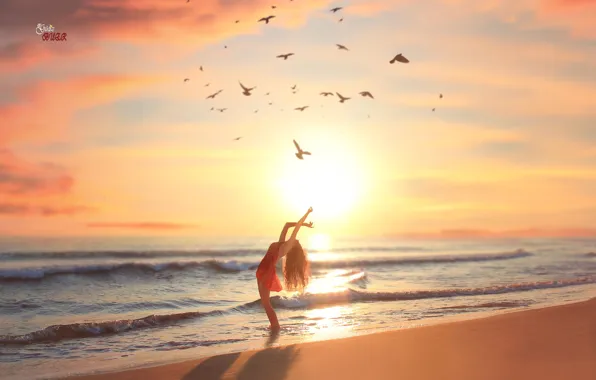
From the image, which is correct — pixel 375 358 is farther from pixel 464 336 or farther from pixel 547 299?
pixel 547 299

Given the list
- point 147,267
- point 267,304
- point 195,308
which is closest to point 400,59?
point 267,304

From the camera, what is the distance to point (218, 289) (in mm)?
20078

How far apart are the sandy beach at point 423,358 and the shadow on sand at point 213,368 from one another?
1 centimetres

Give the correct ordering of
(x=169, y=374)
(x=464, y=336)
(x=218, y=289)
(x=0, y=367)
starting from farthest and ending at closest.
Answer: (x=218, y=289)
(x=464, y=336)
(x=0, y=367)
(x=169, y=374)

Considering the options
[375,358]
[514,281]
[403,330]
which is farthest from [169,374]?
[514,281]

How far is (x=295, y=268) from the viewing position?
36.6 ft

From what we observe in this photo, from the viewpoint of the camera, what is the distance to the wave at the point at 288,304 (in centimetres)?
1173

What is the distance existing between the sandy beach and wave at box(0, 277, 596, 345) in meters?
4.08

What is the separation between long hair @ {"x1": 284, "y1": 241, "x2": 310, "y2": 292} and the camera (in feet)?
36.6

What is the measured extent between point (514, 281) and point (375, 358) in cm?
1548

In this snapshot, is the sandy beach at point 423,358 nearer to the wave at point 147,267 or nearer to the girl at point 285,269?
the girl at point 285,269

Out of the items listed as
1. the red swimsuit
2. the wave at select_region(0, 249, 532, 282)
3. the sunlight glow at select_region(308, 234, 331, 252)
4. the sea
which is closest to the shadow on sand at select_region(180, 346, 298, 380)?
the sea

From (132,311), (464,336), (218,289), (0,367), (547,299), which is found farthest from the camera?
(218,289)

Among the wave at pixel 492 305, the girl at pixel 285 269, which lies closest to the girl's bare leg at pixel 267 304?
the girl at pixel 285 269
